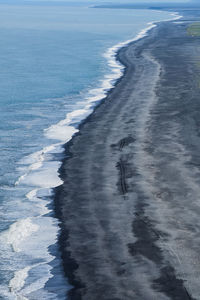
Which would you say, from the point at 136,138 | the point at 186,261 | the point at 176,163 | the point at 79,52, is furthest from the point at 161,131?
the point at 79,52

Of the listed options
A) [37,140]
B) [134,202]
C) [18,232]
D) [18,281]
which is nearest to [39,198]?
[18,232]

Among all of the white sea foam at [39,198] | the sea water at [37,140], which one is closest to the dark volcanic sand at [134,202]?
the white sea foam at [39,198]

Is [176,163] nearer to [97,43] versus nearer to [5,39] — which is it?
[97,43]

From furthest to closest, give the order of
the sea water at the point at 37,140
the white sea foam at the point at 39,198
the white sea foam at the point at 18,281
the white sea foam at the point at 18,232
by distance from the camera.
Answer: the white sea foam at the point at 18,232
the sea water at the point at 37,140
the white sea foam at the point at 39,198
the white sea foam at the point at 18,281

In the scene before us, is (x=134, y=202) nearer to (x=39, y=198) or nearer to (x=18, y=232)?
(x=39, y=198)

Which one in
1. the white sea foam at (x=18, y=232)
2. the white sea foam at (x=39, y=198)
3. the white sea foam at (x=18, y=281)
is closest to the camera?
the white sea foam at (x=18, y=281)

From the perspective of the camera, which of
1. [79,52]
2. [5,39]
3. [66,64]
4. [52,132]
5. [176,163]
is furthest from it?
[5,39]

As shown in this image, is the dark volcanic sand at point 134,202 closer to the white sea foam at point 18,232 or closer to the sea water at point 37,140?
the sea water at point 37,140
